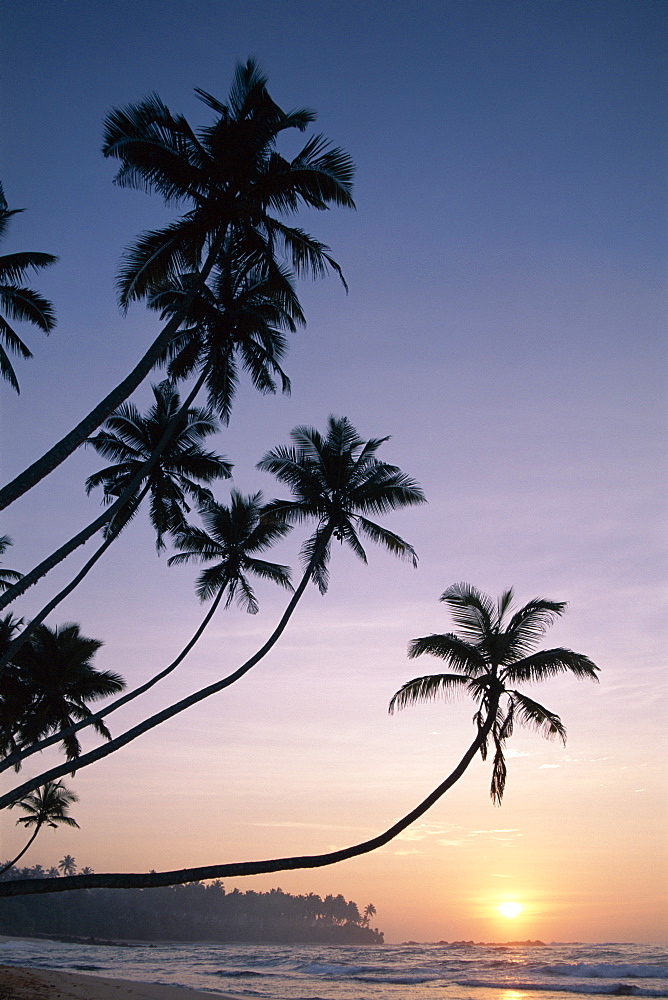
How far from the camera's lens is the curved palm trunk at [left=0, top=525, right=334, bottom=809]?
33.4ft

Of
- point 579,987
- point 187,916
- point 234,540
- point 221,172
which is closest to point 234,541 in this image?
point 234,540

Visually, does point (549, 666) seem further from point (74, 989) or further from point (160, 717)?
point (74, 989)

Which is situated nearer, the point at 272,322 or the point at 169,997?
the point at 272,322

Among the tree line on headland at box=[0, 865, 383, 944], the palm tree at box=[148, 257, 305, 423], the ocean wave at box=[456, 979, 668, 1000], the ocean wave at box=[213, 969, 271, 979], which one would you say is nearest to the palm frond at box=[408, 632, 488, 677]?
the palm tree at box=[148, 257, 305, 423]

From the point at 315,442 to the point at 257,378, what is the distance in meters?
2.52

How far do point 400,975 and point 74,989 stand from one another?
68.5ft

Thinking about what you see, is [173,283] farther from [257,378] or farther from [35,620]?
[35,620]

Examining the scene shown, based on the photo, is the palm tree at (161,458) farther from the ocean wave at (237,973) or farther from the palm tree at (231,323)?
the ocean wave at (237,973)

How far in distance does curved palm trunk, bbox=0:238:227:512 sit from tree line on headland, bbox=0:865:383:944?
234 feet

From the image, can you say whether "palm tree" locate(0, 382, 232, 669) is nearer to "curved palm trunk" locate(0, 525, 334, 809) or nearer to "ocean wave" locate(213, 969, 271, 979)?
"curved palm trunk" locate(0, 525, 334, 809)

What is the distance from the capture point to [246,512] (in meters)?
19.7

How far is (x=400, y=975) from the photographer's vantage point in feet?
121

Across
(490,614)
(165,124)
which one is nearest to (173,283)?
(165,124)

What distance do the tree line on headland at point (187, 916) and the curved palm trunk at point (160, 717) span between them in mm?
66125
